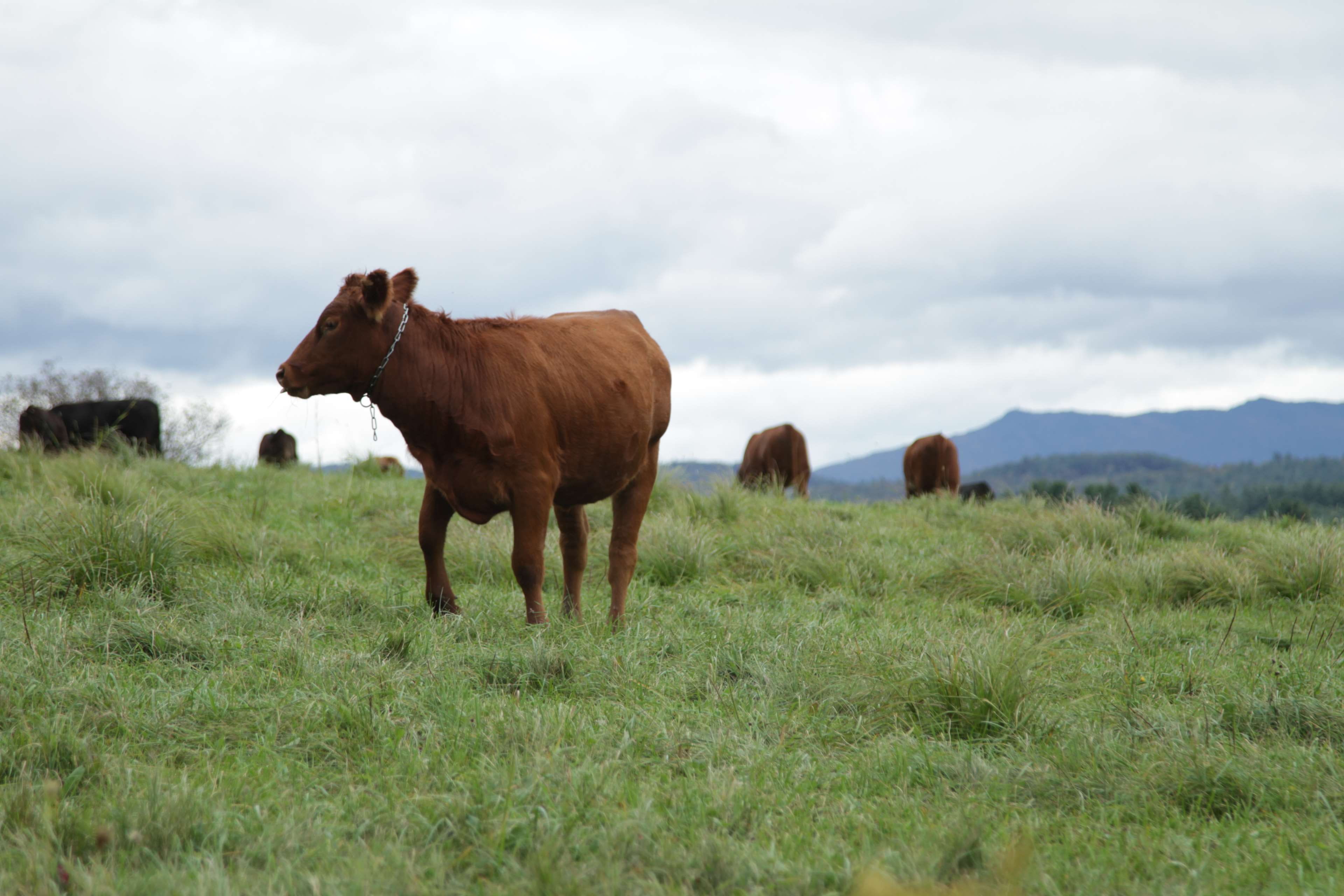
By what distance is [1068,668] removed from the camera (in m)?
5.30

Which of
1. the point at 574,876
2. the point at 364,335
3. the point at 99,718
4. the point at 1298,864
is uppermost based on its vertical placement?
the point at 364,335

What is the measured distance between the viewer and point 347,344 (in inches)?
221

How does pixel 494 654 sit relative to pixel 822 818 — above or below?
above

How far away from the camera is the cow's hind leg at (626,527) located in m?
6.63

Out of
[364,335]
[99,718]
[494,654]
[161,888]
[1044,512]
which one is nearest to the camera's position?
[161,888]

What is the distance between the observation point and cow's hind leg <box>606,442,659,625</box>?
6.63 meters

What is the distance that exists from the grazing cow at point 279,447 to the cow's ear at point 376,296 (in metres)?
14.6

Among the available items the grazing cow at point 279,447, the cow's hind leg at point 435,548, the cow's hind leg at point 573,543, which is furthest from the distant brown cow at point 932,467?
the cow's hind leg at point 435,548

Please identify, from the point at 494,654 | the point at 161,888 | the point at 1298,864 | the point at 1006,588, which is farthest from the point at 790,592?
the point at 161,888

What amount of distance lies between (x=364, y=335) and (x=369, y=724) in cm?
254

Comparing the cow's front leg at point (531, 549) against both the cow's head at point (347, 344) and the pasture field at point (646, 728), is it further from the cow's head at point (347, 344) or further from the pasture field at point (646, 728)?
the cow's head at point (347, 344)

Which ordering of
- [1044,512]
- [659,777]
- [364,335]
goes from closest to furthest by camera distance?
[659,777], [364,335], [1044,512]

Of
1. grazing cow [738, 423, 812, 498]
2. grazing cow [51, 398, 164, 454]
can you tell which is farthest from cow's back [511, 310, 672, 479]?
grazing cow [738, 423, 812, 498]

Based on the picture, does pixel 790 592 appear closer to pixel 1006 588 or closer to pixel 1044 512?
pixel 1006 588
